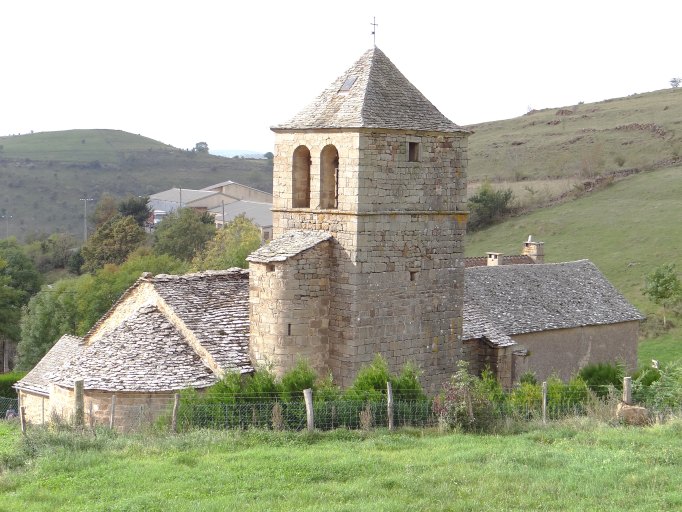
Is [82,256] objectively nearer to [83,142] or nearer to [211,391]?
[211,391]

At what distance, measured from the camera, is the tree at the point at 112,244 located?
2334 inches

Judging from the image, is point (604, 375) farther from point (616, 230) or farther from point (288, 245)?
point (616, 230)

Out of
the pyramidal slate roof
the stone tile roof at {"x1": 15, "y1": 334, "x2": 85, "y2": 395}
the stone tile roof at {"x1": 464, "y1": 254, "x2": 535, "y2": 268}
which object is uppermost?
the pyramidal slate roof

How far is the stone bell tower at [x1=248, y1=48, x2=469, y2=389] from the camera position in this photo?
18.8 metres

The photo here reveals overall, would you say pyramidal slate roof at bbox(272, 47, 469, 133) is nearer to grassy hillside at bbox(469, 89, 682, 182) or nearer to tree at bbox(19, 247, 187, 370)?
tree at bbox(19, 247, 187, 370)

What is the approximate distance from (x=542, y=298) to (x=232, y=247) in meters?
21.2

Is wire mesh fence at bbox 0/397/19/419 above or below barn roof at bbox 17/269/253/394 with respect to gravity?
below

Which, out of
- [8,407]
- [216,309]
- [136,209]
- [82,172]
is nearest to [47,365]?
[8,407]

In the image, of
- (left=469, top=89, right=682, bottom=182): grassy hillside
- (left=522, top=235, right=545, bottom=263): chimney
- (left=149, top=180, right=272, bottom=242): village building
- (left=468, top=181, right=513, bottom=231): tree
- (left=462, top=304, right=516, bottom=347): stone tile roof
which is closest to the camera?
(left=462, top=304, right=516, bottom=347): stone tile roof

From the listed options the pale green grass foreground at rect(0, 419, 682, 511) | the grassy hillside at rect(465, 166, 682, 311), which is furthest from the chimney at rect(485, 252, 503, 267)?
the pale green grass foreground at rect(0, 419, 682, 511)

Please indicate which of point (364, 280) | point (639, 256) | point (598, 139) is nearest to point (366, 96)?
point (364, 280)

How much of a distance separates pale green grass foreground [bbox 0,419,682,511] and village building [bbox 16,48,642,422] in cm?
339

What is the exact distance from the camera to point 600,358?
101 feet

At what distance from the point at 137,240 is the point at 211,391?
1766 inches
